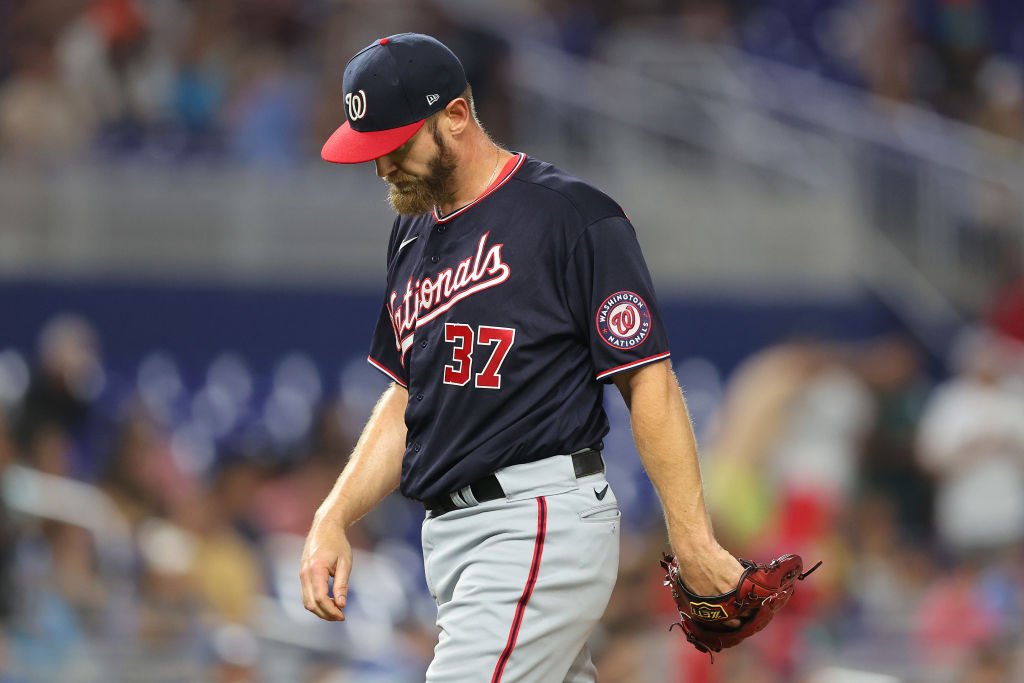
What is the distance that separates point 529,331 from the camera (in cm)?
328

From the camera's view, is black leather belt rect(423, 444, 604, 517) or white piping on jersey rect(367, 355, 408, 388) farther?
white piping on jersey rect(367, 355, 408, 388)

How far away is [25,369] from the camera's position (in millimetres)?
9898

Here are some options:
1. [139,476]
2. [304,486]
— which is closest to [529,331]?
[139,476]

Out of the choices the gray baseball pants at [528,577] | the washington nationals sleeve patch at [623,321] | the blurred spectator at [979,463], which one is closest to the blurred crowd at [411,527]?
→ the blurred spectator at [979,463]

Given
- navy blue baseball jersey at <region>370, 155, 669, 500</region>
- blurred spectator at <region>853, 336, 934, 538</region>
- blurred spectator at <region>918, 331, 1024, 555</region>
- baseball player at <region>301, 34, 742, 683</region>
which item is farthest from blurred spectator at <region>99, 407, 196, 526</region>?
navy blue baseball jersey at <region>370, 155, 669, 500</region>

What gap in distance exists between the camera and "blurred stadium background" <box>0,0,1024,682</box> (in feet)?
24.5

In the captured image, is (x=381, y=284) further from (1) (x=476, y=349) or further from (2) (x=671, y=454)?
(2) (x=671, y=454)

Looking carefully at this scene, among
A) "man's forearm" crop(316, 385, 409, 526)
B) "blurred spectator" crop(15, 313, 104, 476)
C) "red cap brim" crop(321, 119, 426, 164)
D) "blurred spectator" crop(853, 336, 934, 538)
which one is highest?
"red cap brim" crop(321, 119, 426, 164)

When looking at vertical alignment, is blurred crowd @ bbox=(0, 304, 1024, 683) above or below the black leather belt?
below

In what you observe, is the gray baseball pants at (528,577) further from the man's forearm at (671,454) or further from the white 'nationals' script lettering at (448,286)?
the white 'nationals' script lettering at (448,286)

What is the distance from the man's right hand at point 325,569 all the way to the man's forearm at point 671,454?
2.33 feet

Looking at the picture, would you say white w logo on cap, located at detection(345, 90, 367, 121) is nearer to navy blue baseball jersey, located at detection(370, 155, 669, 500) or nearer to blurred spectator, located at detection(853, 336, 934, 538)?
navy blue baseball jersey, located at detection(370, 155, 669, 500)

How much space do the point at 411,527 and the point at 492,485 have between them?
245 inches

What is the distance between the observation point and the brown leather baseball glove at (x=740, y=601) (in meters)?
3.17
